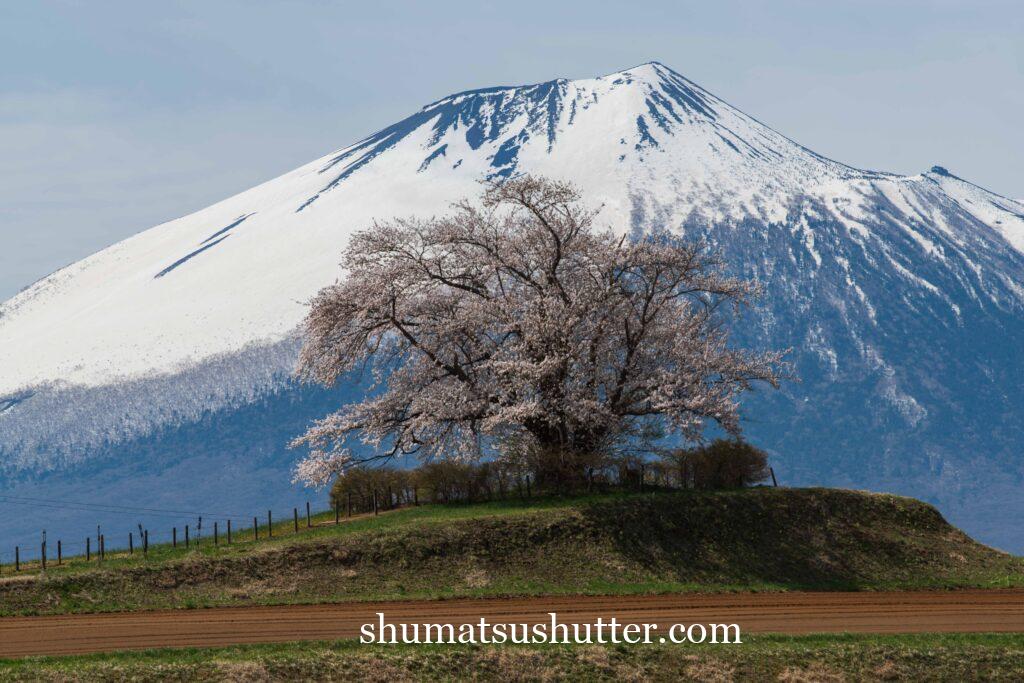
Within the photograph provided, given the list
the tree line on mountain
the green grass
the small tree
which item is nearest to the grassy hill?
the tree line on mountain

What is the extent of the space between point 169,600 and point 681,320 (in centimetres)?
2888

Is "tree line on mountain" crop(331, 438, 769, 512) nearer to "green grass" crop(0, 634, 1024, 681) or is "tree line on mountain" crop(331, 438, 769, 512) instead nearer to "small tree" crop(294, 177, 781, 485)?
"small tree" crop(294, 177, 781, 485)

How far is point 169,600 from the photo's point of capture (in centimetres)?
4247

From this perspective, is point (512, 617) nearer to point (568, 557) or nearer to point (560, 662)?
point (560, 662)

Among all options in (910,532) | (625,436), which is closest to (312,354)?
(625,436)

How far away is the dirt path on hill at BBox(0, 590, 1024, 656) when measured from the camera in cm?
3691

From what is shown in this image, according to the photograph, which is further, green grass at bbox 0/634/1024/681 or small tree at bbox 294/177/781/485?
small tree at bbox 294/177/781/485

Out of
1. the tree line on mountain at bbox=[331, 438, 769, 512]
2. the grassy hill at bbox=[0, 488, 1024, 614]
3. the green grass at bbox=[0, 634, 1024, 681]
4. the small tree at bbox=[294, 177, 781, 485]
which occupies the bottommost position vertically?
the green grass at bbox=[0, 634, 1024, 681]

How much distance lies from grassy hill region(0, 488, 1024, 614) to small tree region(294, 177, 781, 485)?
201 inches

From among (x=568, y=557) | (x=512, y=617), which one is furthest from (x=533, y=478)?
(x=512, y=617)

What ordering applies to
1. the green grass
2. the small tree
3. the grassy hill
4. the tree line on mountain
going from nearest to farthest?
the green grass
the grassy hill
the tree line on mountain
the small tree

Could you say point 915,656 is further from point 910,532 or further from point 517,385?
point 517,385

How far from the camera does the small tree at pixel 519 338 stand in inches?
2254

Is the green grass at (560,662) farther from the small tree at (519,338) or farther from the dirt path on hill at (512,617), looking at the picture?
the small tree at (519,338)
